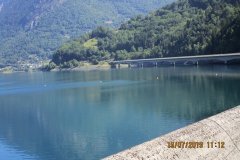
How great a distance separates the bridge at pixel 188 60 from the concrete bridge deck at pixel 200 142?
93.5 meters

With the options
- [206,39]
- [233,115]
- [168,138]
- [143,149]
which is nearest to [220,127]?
[233,115]

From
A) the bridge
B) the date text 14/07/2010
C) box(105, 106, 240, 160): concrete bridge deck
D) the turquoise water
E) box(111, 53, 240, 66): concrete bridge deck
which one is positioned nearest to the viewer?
box(105, 106, 240, 160): concrete bridge deck

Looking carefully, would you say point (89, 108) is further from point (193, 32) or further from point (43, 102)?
point (193, 32)

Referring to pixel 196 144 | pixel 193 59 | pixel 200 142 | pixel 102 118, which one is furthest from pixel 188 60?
pixel 196 144

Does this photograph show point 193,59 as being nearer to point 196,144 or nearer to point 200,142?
point 200,142

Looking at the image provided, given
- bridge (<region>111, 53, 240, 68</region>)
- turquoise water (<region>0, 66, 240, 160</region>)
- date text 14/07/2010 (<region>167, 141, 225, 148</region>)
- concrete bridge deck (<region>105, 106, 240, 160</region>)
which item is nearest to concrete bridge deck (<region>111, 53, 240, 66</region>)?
bridge (<region>111, 53, 240, 68</region>)

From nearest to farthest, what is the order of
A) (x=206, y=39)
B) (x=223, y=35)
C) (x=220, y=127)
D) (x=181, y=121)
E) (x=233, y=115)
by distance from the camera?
(x=220, y=127) < (x=233, y=115) < (x=181, y=121) < (x=223, y=35) < (x=206, y=39)

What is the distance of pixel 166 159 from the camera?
16.2m

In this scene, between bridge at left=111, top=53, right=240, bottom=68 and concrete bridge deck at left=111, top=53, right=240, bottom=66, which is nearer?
concrete bridge deck at left=111, top=53, right=240, bottom=66

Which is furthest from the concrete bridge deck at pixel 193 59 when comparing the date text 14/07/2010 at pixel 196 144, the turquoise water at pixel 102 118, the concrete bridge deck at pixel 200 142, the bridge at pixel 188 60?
the date text 14/07/2010 at pixel 196 144

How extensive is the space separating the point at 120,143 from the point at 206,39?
10717cm

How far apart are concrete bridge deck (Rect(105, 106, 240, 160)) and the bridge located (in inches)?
3681

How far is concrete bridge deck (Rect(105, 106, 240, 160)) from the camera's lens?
1588 centimetres

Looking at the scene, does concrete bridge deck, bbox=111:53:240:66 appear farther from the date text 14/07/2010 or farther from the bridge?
the date text 14/07/2010
